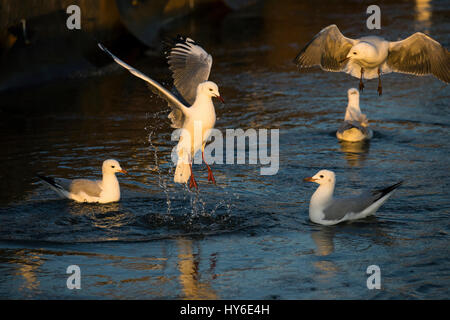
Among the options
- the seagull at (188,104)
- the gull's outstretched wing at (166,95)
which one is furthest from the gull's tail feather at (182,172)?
the gull's outstretched wing at (166,95)

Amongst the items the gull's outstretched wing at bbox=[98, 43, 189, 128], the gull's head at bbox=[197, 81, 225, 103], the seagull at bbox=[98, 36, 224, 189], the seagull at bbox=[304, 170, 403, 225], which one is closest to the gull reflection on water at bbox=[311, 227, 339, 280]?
the seagull at bbox=[304, 170, 403, 225]

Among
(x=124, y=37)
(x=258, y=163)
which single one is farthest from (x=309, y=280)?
(x=124, y=37)

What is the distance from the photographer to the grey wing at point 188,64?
9938mm

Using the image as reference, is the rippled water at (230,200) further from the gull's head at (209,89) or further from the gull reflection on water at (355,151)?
the gull's head at (209,89)

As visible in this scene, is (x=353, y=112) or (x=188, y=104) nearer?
(x=188, y=104)

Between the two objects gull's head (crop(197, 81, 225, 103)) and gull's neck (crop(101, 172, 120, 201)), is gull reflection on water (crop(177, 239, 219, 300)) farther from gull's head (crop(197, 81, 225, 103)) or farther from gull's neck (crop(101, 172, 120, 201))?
gull's head (crop(197, 81, 225, 103))

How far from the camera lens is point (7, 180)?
413 inches

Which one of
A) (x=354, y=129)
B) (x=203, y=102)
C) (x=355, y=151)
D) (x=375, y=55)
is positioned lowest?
(x=355, y=151)

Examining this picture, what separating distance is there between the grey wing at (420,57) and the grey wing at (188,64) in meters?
2.66

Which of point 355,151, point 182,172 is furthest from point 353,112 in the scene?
point 182,172

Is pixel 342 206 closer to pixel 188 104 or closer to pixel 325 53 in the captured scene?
pixel 188 104

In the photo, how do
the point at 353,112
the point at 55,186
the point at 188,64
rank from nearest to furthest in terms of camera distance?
the point at 55,186 < the point at 188,64 < the point at 353,112

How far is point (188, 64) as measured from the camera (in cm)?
997

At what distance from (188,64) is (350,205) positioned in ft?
9.44
